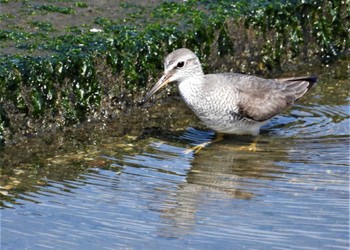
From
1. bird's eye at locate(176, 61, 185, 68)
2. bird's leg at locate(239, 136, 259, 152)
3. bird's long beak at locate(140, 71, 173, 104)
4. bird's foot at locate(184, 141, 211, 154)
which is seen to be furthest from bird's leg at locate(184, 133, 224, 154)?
bird's eye at locate(176, 61, 185, 68)

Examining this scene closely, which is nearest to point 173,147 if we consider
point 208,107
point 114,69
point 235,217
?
point 208,107

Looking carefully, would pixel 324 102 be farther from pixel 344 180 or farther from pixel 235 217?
pixel 235 217

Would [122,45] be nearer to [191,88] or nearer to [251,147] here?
[191,88]

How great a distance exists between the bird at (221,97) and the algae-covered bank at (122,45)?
0.61 m

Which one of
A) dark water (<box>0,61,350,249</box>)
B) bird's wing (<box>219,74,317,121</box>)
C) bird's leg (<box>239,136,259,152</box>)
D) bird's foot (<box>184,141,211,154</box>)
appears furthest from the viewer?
bird's wing (<box>219,74,317,121</box>)

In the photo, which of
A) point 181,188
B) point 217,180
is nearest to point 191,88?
point 217,180

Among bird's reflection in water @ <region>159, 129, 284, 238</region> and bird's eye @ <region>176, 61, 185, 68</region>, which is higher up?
bird's eye @ <region>176, 61, 185, 68</region>

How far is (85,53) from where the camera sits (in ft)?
27.7

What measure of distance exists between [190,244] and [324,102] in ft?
12.3

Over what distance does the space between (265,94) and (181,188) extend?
1.83 metres

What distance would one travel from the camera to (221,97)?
8.10 meters

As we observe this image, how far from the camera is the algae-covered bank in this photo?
8.04 m

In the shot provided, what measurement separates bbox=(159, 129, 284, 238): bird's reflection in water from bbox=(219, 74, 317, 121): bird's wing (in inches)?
11.2

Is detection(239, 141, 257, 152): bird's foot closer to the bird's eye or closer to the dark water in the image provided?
the dark water
